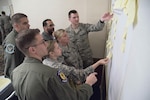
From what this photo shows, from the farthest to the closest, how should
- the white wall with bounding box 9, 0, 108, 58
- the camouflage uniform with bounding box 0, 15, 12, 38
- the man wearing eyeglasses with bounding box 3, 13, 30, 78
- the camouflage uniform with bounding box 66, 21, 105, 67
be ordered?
the camouflage uniform with bounding box 0, 15, 12, 38 < the white wall with bounding box 9, 0, 108, 58 < the camouflage uniform with bounding box 66, 21, 105, 67 < the man wearing eyeglasses with bounding box 3, 13, 30, 78

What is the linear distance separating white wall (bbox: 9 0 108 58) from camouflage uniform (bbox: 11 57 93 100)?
8.59 feet

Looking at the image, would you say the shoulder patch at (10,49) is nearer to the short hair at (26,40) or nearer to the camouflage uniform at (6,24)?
the short hair at (26,40)

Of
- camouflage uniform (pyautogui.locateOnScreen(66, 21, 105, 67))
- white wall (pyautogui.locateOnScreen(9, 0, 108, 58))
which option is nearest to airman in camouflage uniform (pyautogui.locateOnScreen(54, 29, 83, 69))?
camouflage uniform (pyautogui.locateOnScreen(66, 21, 105, 67))

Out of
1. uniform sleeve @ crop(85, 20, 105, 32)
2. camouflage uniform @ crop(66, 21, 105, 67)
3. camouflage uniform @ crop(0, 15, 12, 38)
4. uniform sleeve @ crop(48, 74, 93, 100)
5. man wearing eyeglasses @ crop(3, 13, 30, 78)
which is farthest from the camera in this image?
camouflage uniform @ crop(0, 15, 12, 38)

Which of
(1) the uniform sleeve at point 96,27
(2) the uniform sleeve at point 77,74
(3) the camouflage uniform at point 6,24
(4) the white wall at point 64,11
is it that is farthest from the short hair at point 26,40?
(3) the camouflage uniform at point 6,24

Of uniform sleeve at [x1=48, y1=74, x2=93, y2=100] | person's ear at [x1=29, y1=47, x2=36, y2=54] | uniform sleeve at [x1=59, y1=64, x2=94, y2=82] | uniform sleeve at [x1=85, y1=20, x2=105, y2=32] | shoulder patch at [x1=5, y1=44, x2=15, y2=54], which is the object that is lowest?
uniform sleeve at [x1=59, y1=64, x2=94, y2=82]

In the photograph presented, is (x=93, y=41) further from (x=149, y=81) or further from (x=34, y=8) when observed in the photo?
(x=149, y=81)

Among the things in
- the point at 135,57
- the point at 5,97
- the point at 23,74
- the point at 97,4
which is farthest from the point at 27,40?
the point at 97,4

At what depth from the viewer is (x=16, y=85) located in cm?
106

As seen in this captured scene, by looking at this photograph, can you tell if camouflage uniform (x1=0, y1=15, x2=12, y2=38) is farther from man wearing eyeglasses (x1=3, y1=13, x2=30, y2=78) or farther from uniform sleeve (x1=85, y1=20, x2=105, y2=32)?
man wearing eyeglasses (x1=3, y1=13, x2=30, y2=78)

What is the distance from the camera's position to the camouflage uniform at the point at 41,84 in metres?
0.95

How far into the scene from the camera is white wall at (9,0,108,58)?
338 cm

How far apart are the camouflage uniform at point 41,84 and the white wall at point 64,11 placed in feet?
8.59

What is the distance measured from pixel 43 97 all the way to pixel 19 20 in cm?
118
